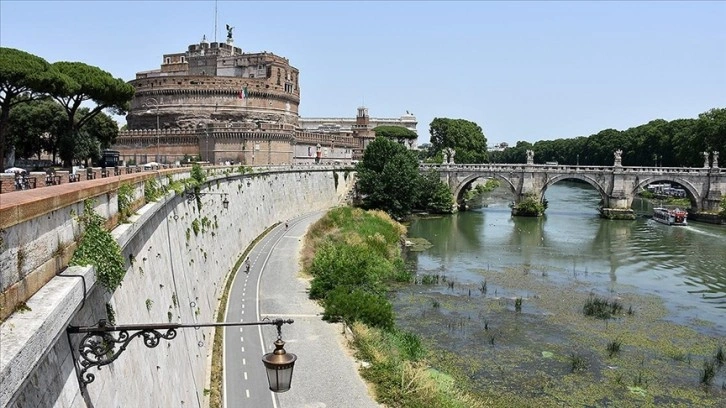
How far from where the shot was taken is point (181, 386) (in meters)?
13.2

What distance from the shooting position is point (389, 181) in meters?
60.1

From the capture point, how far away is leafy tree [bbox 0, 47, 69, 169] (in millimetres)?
27625

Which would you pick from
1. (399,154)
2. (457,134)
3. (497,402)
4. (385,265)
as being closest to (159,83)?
(399,154)

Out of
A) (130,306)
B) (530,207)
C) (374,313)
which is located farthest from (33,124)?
(530,207)

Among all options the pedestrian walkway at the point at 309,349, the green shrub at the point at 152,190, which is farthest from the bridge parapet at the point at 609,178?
the green shrub at the point at 152,190

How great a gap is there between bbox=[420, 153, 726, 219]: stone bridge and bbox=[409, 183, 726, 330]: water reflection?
315 centimetres

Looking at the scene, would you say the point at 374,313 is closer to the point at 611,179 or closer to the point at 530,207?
the point at 530,207

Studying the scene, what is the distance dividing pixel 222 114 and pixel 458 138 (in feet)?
160

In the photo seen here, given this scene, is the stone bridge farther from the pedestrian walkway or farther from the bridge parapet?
the pedestrian walkway

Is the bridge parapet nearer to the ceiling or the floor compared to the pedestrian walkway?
nearer to the ceiling

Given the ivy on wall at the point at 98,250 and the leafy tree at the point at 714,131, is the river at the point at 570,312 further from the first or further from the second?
the leafy tree at the point at 714,131

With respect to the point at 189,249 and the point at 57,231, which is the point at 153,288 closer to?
the point at 57,231

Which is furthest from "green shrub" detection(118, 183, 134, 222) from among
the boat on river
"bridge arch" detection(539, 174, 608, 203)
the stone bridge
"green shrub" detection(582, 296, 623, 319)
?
"bridge arch" detection(539, 174, 608, 203)

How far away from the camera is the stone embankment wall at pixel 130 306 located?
5.16 m
